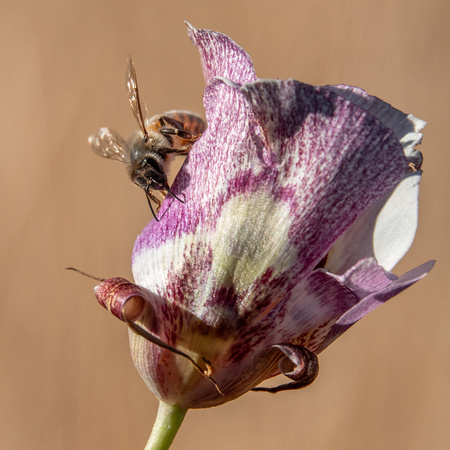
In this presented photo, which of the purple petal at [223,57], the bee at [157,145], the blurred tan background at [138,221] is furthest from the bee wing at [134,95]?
the blurred tan background at [138,221]

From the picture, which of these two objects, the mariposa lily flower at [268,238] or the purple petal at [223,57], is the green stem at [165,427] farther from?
the purple petal at [223,57]

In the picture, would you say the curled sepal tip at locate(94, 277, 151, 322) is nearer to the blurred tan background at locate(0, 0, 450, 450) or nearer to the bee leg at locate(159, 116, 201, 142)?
the bee leg at locate(159, 116, 201, 142)

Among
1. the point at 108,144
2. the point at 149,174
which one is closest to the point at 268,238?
the point at 149,174

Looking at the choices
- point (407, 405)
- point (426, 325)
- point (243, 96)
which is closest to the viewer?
point (243, 96)

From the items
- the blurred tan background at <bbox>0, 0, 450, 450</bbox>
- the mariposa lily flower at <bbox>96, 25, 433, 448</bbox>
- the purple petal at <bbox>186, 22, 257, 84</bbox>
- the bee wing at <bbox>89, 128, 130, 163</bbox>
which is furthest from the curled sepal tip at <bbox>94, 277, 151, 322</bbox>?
the blurred tan background at <bbox>0, 0, 450, 450</bbox>

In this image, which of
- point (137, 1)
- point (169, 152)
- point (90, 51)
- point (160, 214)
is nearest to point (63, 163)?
point (90, 51)

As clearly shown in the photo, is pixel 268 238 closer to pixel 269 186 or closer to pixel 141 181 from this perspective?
pixel 269 186

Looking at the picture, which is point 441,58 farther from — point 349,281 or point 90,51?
point 349,281
